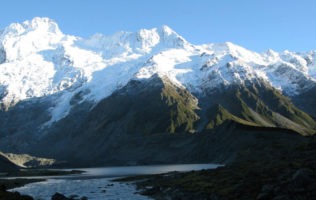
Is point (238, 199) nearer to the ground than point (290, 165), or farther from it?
nearer to the ground

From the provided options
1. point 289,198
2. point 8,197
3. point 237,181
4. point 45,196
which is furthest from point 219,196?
point 45,196

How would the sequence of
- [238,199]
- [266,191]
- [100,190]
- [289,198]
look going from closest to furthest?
1. [289,198]
2. [266,191]
3. [238,199]
4. [100,190]

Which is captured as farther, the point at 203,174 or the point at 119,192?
the point at 203,174

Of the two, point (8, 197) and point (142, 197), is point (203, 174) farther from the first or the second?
point (8, 197)

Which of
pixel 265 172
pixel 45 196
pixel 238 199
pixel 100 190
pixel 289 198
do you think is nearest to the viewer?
pixel 289 198

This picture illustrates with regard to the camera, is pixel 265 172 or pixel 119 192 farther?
pixel 119 192

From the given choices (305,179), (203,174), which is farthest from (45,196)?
(305,179)

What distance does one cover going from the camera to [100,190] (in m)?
160

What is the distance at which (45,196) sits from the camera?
143 metres

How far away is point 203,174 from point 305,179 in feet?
257

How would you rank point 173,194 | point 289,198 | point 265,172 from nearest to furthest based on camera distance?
point 289,198
point 265,172
point 173,194

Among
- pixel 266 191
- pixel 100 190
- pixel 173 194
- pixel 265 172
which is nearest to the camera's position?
pixel 266 191

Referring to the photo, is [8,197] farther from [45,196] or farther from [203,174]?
[203,174]

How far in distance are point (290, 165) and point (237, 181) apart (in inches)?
495
